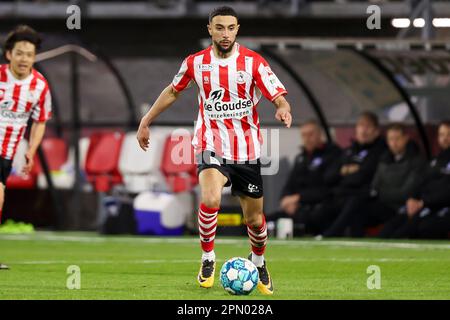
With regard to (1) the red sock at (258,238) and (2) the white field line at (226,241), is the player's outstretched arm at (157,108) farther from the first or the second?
(2) the white field line at (226,241)

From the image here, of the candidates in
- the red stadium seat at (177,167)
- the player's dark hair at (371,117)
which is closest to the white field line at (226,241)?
the red stadium seat at (177,167)

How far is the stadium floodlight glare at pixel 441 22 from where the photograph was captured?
23.5 m

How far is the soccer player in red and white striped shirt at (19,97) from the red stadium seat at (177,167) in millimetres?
7602

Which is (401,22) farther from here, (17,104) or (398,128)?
(17,104)

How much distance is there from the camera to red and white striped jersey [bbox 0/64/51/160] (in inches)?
552

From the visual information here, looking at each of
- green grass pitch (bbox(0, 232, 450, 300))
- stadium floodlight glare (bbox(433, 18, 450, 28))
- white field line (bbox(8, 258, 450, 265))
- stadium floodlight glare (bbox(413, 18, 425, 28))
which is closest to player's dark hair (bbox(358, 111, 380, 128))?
green grass pitch (bbox(0, 232, 450, 300))

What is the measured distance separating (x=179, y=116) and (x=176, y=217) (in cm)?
182

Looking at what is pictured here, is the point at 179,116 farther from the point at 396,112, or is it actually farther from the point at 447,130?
the point at 447,130

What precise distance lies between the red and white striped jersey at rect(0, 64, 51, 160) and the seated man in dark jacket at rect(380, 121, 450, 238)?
659 centimetres

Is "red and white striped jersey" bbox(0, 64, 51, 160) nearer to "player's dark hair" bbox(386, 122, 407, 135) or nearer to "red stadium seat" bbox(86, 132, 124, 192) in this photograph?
"player's dark hair" bbox(386, 122, 407, 135)

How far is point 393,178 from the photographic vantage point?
19.9 m

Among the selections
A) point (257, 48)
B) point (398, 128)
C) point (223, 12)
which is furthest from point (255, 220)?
point (257, 48)

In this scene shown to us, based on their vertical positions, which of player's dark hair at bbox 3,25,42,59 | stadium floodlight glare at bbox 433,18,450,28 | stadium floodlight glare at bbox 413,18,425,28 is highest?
stadium floodlight glare at bbox 413,18,425,28
